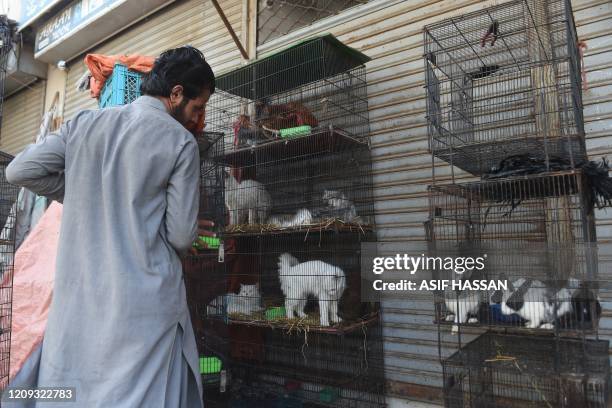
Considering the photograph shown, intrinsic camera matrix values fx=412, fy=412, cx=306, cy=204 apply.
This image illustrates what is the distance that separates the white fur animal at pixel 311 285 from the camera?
364 cm

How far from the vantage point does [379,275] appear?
3961 millimetres

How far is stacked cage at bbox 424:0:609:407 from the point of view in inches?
99.3

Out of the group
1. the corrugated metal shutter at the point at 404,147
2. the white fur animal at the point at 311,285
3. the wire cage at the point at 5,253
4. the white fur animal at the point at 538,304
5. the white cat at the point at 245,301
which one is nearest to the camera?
the white fur animal at the point at 538,304

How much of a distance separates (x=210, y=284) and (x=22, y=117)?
29.1 ft

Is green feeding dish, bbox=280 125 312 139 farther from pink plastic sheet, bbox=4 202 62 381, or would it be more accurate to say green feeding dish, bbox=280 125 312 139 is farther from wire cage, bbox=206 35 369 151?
pink plastic sheet, bbox=4 202 62 381

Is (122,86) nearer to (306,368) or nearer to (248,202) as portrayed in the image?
(248,202)

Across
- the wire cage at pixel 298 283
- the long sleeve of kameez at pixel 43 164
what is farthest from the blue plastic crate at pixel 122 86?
the long sleeve of kameez at pixel 43 164

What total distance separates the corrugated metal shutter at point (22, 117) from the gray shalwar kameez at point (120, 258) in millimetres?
9470

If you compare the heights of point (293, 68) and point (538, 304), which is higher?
point (293, 68)

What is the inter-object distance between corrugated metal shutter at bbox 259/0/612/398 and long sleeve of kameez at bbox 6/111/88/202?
3150 mm

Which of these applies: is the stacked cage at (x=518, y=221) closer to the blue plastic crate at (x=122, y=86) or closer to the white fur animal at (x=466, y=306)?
the white fur animal at (x=466, y=306)

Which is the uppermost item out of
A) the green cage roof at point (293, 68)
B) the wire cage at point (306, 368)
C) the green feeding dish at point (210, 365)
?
the green cage roof at point (293, 68)

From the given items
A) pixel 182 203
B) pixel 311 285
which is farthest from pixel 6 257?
pixel 182 203

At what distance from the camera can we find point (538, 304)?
102 inches
